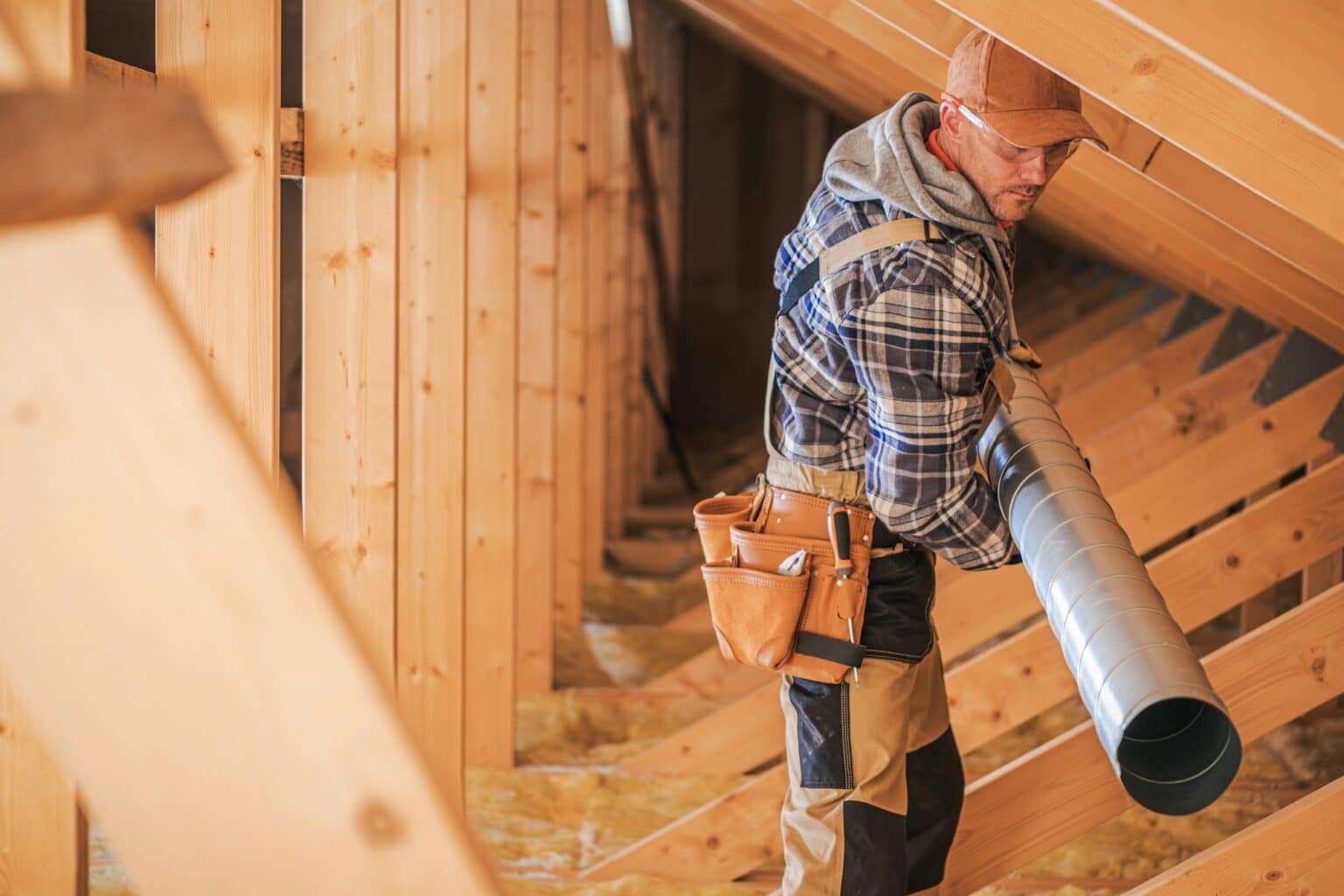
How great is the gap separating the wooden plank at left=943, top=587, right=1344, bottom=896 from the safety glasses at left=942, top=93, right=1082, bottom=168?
0.85 meters

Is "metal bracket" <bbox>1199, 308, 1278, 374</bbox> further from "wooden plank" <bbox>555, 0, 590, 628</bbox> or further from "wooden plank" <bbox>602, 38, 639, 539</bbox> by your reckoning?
"wooden plank" <bbox>602, 38, 639, 539</bbox>

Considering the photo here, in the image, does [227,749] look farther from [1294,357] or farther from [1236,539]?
[1294,357]

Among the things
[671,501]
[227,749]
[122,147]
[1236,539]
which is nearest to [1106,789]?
[1236,539]

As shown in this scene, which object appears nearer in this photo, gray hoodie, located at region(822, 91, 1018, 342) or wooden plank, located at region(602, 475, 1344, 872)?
gray hoodie, located at region(822, 91, 1018, 342)

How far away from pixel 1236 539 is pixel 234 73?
2.00 m

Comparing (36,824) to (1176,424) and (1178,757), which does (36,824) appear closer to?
(1178,757)

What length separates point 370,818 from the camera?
71 centimetres

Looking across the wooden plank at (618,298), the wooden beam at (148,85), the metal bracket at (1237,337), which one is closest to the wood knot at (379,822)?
the wooden beam at (148,85)

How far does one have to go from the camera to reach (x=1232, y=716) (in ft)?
6.69

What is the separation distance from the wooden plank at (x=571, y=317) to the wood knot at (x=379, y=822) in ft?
10.0

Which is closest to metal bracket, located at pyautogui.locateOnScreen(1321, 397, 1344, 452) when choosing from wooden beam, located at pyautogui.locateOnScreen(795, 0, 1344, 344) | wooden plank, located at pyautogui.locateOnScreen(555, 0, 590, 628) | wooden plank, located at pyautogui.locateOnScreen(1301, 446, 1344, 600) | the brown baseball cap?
wooden beam, located at pyautogui.locateOnScreen(795, 0, 1344, 344)

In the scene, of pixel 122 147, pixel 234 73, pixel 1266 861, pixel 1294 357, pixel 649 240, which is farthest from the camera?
pixel 649 240

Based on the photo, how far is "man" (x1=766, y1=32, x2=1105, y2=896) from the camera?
1.66 metres

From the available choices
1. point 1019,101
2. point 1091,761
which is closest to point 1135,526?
point 1091,761
